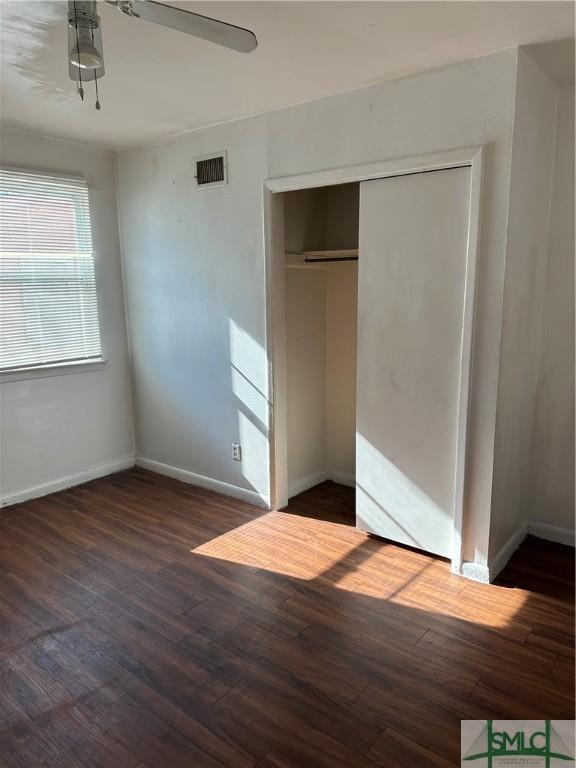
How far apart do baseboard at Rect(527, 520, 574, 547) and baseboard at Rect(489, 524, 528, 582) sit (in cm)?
5

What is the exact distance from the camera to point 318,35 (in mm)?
2129

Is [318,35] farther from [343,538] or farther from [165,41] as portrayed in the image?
[343,538]

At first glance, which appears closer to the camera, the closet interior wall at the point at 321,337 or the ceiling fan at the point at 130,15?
the ceiling fan at the point at 130,15

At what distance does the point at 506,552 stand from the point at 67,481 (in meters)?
3.17

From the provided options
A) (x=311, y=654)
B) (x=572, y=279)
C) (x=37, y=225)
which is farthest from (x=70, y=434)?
(x=572, y=279)

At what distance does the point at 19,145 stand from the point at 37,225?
529 mm

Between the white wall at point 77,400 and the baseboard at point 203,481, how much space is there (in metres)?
0.24

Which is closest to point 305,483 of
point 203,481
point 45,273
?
point 203,481

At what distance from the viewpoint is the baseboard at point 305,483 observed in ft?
12.7

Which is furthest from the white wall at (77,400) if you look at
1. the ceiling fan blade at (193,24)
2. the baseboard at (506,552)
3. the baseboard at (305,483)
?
the baseboard at (506,552)

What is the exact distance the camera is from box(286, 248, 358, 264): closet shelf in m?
3.51

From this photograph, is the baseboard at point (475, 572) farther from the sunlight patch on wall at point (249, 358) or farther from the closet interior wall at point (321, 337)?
the sunlight patch on wall at point (249, 358)

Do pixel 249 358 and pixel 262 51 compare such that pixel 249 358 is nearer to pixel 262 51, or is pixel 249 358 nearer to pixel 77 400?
pixel 77 400

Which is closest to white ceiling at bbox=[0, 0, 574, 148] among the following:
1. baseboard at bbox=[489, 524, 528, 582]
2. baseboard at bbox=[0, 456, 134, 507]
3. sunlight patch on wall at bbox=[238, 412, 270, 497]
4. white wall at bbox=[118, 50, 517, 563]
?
white wall at bbox=[118, 50, 517, 563]
